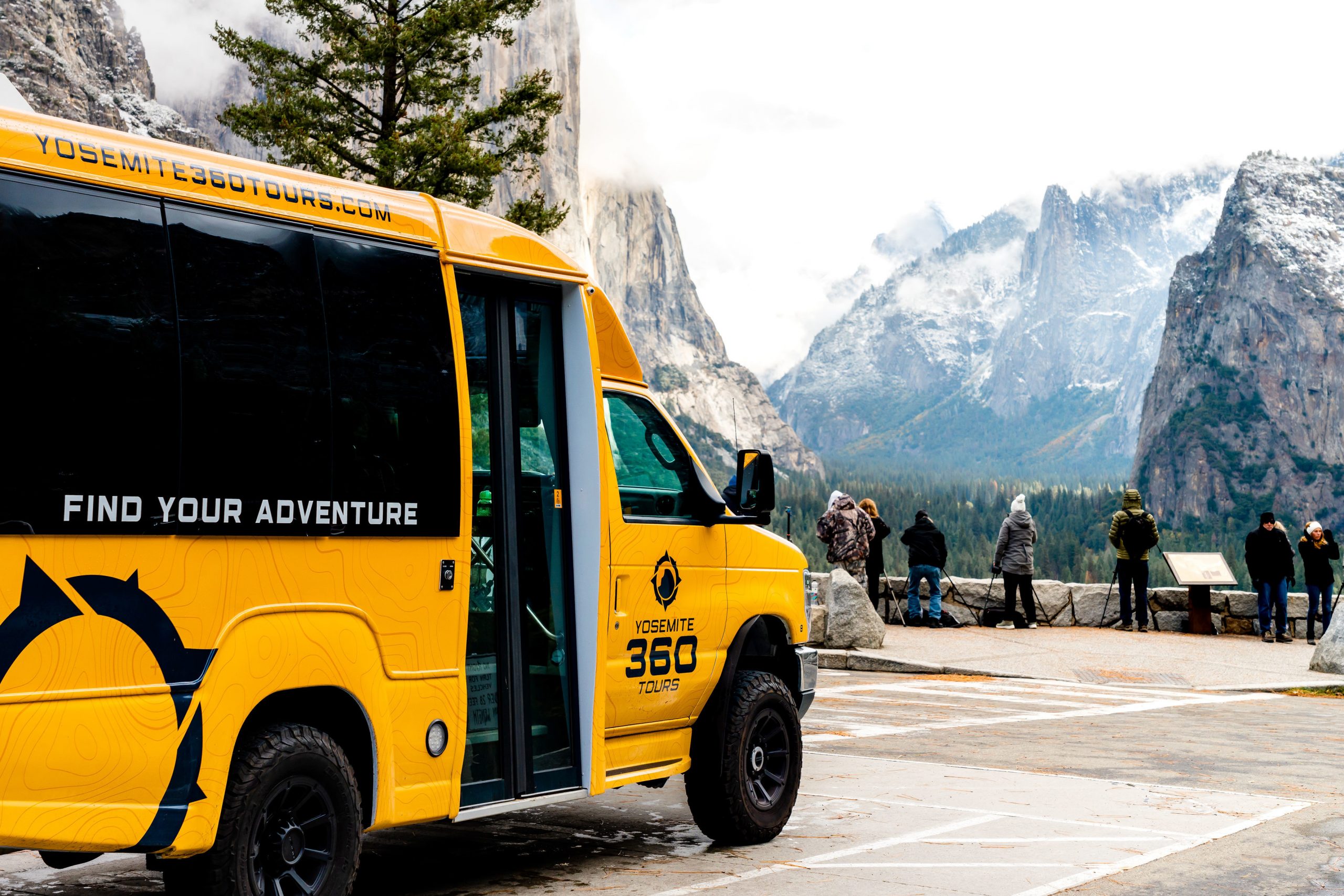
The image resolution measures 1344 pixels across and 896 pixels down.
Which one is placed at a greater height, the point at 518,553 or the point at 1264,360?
the point at 1264,360

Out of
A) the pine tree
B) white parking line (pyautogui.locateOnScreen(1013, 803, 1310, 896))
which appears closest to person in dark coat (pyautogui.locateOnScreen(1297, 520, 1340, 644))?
white parking line (pyautogui.locateOnScreen(1013, 803, 1310, 896))

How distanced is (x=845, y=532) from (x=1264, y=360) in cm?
17689

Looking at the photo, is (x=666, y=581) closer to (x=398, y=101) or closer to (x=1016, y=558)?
(x=1016, y=558)

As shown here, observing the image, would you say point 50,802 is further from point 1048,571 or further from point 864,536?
point 1048,571

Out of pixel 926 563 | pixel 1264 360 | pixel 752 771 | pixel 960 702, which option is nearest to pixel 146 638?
pixel 752 771

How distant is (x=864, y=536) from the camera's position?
20578mm

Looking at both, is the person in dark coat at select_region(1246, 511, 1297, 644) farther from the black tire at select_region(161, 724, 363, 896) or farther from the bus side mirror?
the black tire at select_region(161, 724, 363, 896)

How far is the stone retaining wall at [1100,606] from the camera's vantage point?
75.9 ft

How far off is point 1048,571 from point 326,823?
143878mm

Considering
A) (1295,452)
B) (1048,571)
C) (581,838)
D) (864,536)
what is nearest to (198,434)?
(581,838)

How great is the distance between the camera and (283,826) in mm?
4980

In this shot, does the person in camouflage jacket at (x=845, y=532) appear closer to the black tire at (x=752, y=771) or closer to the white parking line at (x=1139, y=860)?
the white parking line at (x=1139, y=860)

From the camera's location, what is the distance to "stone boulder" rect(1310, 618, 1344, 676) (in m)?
17.3

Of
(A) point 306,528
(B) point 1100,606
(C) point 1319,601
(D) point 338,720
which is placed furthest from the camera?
(B) point 1100,606
